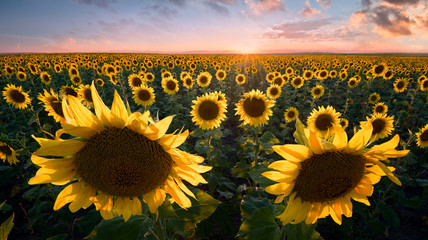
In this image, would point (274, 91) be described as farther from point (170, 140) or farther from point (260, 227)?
point (170, 140)

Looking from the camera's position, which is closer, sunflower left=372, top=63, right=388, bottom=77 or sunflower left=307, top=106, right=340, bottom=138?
sunflower left=307, top=106, right=340, bottom=138

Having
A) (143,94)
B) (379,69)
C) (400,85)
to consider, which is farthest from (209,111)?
(379,69)

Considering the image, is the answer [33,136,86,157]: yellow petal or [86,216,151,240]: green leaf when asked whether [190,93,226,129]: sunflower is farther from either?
[33,136,86,157]: yellow petal

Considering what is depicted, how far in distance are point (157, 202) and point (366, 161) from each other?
4.72ft

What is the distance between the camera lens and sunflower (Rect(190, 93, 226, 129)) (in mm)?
4668

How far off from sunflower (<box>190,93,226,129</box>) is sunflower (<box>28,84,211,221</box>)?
11.3 feet

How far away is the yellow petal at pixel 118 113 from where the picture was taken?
1.05 meters

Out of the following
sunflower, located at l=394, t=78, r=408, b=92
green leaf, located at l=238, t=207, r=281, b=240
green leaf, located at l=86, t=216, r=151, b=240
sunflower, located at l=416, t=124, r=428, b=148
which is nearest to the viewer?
green leaf, located at l=86, t=216, r=151, b=240

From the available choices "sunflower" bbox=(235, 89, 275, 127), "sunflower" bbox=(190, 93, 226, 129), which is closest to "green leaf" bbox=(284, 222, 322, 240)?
"sunflower" bbox=(235, 89, 275, 127)

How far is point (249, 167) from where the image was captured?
4.12 metres

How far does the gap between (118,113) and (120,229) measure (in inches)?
37.9

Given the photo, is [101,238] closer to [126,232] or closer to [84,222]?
[126,232]

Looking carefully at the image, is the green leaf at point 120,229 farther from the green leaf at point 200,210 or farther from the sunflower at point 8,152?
the sunflower at point 8,152

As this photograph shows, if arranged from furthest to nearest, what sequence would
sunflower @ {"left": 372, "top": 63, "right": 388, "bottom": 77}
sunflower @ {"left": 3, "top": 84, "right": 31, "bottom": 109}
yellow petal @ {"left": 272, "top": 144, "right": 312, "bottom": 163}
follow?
sunflower @ {"left": 372, "top": 63, "right": 388, "bottom": 77} < sunflower @ {"left": 3, "top": 84, "right": 31, "bottom": 109} < yellow petal @ {"left": 272, "top": 144, "right": 312, "bottom": 163}
